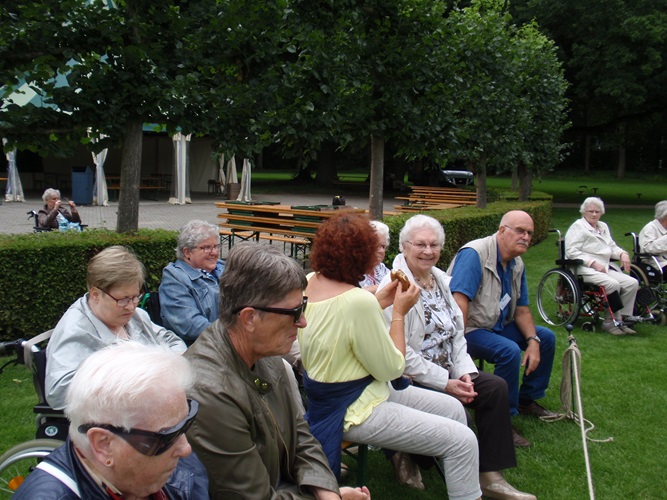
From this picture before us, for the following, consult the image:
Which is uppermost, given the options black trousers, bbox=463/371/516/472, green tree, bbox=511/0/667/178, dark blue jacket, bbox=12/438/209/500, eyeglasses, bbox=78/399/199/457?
green tree, bbox=511/0/667/178

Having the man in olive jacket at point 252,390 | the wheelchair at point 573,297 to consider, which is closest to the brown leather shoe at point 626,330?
the wheelchair at point 573,297

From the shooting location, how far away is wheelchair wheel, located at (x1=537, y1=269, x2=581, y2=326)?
23.8 feet

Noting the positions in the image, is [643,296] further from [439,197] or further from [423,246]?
[439,197]

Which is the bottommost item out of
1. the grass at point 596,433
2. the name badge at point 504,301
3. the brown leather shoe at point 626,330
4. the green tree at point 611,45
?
the grass at point 596,433

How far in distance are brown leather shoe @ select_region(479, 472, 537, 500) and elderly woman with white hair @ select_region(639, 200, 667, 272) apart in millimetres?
5297

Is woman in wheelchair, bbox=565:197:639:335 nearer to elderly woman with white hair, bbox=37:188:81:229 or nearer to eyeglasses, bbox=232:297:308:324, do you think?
eyeglasses, bbox=232:297:308:324

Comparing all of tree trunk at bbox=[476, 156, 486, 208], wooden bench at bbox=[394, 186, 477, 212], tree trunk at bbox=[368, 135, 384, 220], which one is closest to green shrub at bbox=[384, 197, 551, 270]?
tree trunk at bbox=[368, 135, 384, 220]

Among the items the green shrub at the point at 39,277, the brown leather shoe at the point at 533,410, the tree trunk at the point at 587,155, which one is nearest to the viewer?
the brown leather shoe at the point at 533,410

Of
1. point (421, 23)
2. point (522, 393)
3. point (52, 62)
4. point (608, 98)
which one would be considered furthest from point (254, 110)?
point (608, 98)

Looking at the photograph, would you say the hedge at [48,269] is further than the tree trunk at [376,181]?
No

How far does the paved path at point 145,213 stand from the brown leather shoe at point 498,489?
11622 mm

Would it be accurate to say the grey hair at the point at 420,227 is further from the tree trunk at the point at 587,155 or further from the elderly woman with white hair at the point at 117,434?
the tree trunk at the point at 587,155

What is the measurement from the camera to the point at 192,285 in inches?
172

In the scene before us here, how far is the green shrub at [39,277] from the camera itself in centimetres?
598
